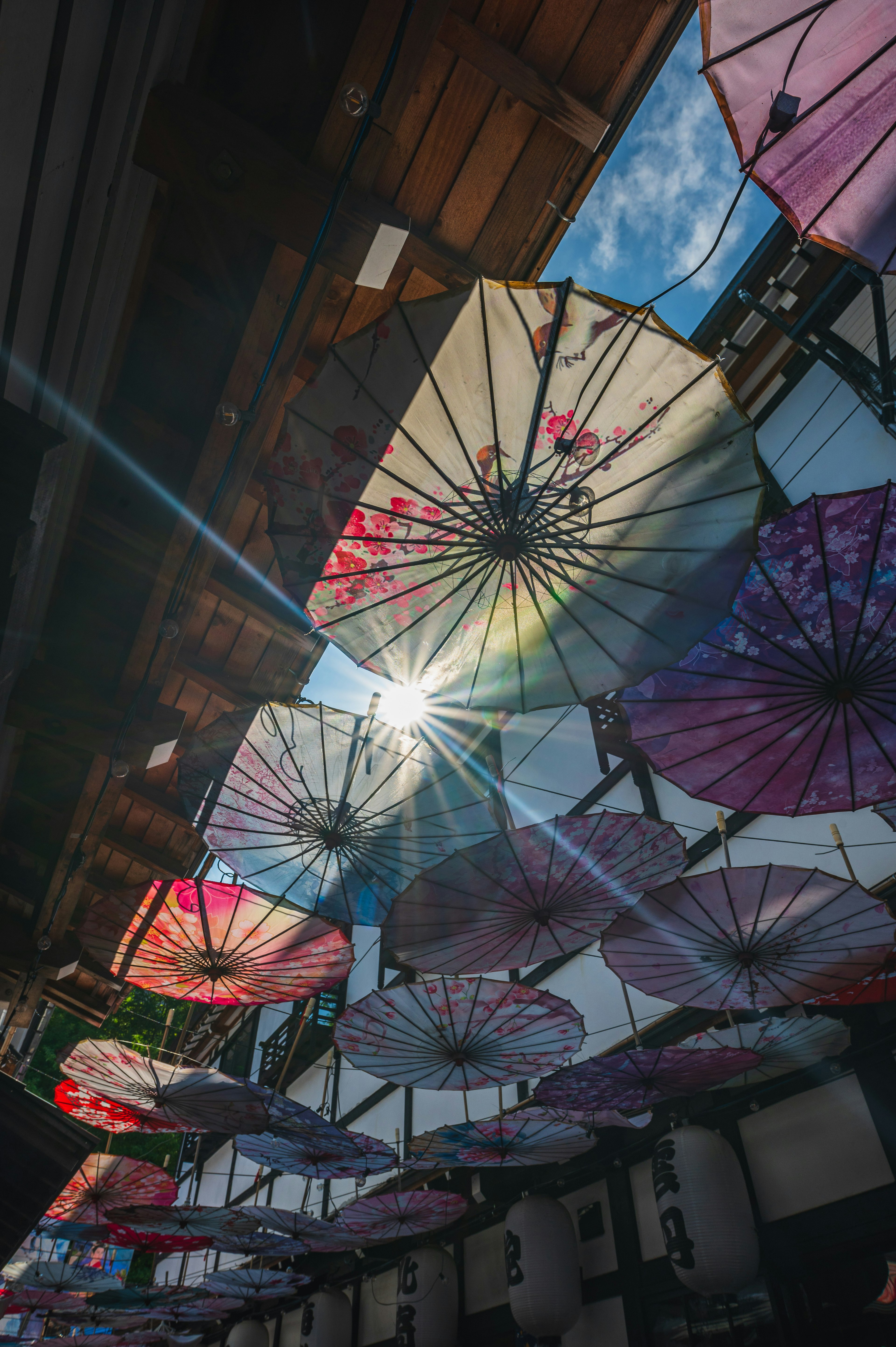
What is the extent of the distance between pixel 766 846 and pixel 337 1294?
9.08 m

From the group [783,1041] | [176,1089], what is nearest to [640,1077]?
[783,1041]

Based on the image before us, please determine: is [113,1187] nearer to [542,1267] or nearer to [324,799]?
[542,1267]

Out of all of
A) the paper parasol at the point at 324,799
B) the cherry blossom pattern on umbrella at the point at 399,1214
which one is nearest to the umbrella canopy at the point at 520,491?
the paper parasol at the point at 324,799

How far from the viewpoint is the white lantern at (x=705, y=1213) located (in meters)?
4.81

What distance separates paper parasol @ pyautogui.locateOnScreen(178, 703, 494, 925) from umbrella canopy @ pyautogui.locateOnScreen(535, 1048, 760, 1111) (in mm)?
1768

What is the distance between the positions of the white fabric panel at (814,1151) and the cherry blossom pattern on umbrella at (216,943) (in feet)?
11.2

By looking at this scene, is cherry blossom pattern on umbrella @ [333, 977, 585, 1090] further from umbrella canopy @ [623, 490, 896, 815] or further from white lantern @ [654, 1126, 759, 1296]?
umbrella canopy @ [623, 490, 896, 815]

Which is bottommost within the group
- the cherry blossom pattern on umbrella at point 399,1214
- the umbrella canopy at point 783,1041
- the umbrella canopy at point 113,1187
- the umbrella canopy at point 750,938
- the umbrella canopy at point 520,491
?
the cherry blossom pattern on umbrella at point 399,1214

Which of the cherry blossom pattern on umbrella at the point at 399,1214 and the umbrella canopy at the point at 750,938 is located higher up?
the umbrella canopy at the point at 750,938

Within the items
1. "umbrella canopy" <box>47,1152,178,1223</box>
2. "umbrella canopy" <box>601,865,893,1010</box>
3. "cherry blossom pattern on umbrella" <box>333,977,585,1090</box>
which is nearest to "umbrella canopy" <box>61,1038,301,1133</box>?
"cherry blossom pattern on umbrella" <box>333,977,585,1090</box>

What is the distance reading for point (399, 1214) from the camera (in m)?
7.72

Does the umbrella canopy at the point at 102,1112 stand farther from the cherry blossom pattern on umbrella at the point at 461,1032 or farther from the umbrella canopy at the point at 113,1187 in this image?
the cherry blossom pattern on umbrella at the point at 461,1032

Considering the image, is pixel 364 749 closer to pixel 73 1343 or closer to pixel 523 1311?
pixel 523 1311

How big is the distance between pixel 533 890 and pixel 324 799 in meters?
1.52
